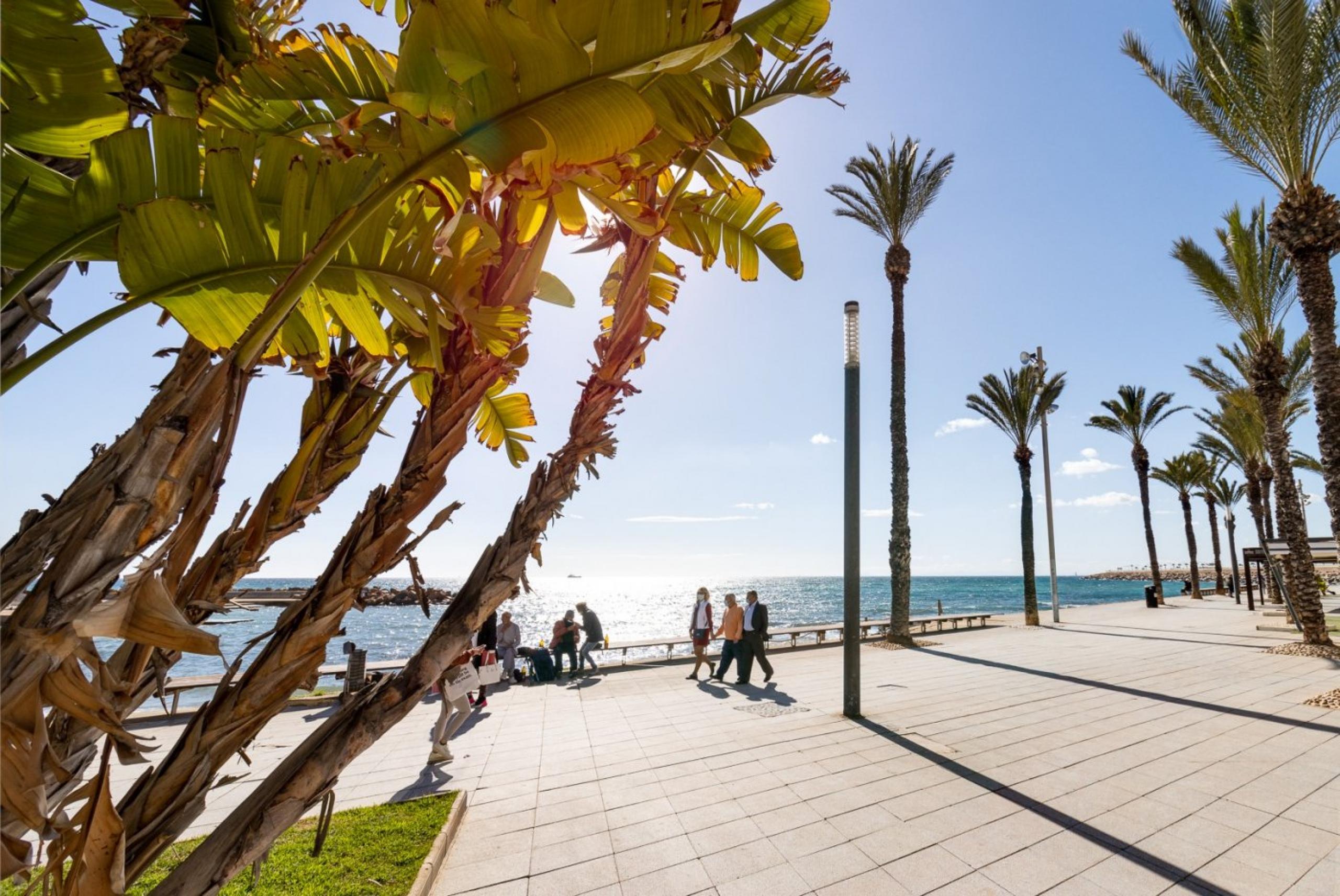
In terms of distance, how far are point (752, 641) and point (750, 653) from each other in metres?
0.23

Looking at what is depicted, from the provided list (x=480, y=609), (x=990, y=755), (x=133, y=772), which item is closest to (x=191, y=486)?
(x=480, y=609)

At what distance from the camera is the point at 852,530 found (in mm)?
8172

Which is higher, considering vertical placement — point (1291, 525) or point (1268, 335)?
point (1268, 335)

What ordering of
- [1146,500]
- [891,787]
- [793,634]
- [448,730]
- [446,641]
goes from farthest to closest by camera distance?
[1146,500] → [793,634] → [448,730] → [891,787] → [446,641]

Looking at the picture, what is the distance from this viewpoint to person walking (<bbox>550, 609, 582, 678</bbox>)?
1203 centimetres

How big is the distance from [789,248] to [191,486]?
8.10 feet

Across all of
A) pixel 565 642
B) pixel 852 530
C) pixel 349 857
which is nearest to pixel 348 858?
pixel 349 857

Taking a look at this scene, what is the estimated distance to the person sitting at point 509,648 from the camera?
38.5 ft

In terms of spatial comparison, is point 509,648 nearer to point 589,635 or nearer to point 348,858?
point 589,635

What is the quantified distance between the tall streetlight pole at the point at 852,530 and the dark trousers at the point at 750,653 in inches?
106

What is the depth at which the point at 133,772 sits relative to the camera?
289 inches

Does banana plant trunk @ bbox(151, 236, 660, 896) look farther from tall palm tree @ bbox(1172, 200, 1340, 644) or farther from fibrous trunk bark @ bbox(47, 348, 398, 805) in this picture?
tall palm tree @ bbox(1172, 200, 1340, 644)

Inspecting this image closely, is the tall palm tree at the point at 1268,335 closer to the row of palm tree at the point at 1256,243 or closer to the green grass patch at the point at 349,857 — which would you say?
the row of palm tree at the point at 1256,243

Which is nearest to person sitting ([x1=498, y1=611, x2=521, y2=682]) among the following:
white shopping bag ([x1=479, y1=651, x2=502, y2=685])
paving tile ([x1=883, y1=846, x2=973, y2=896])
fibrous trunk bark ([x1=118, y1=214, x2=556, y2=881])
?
white shopping bag ([x1=479, y1=651, x2=502, y2=685])
